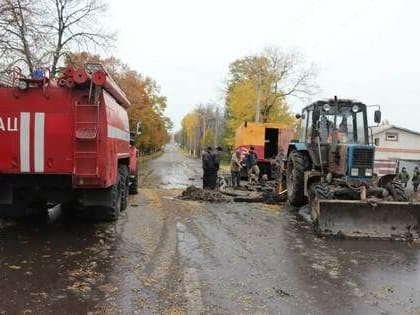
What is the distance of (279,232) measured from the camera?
11.2 m

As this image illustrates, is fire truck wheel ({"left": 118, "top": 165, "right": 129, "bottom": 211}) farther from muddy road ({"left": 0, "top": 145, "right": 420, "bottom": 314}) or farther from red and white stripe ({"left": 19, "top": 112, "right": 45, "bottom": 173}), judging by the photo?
red and white stripe ({"left": 19, "top": 112, "right": 45, "bottom": 173})

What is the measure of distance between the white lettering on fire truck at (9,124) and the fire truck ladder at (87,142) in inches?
40.7

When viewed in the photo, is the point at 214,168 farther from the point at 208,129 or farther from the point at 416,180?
the point at 208,129

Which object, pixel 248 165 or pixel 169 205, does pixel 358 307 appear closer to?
pixel 169 205

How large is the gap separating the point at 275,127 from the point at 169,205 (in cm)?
1539

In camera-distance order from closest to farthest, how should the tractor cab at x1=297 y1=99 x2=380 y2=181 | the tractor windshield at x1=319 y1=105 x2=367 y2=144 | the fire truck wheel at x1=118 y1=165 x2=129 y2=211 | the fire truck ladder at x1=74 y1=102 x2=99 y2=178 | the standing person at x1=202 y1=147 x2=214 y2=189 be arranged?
the fire truck ladder at x1=74 y1=102 x2=99 y2=178 < the fire truck wheel at x1=118 y1=165 x2=129 y2=211 < the tractor cab at x1=297 y1=99 x2=380 y2=181 < the tractor windshield at x1=319 y1=105 x2=367 y2=144 < the standing person at x1=202 y1=147 x2=214 y2=189

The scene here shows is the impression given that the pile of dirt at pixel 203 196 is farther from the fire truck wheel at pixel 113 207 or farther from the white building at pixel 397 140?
the white building at pixel 397 140

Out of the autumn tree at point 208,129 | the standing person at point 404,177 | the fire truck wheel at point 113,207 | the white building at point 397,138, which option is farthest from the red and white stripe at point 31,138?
the autumn tree at point 208,129

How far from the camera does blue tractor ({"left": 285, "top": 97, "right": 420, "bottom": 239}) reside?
1098cm

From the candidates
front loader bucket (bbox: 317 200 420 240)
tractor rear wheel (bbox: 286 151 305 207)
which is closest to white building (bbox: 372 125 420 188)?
tractor rear wheel (bbox: 286 151 305 207)

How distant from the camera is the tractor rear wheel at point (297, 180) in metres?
14.6

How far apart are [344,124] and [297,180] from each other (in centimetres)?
197

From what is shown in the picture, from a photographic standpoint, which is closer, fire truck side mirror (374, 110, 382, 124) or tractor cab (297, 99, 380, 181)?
fire truck side mirror (374, 110, 382, 124)

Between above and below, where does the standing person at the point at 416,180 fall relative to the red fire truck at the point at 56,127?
below
